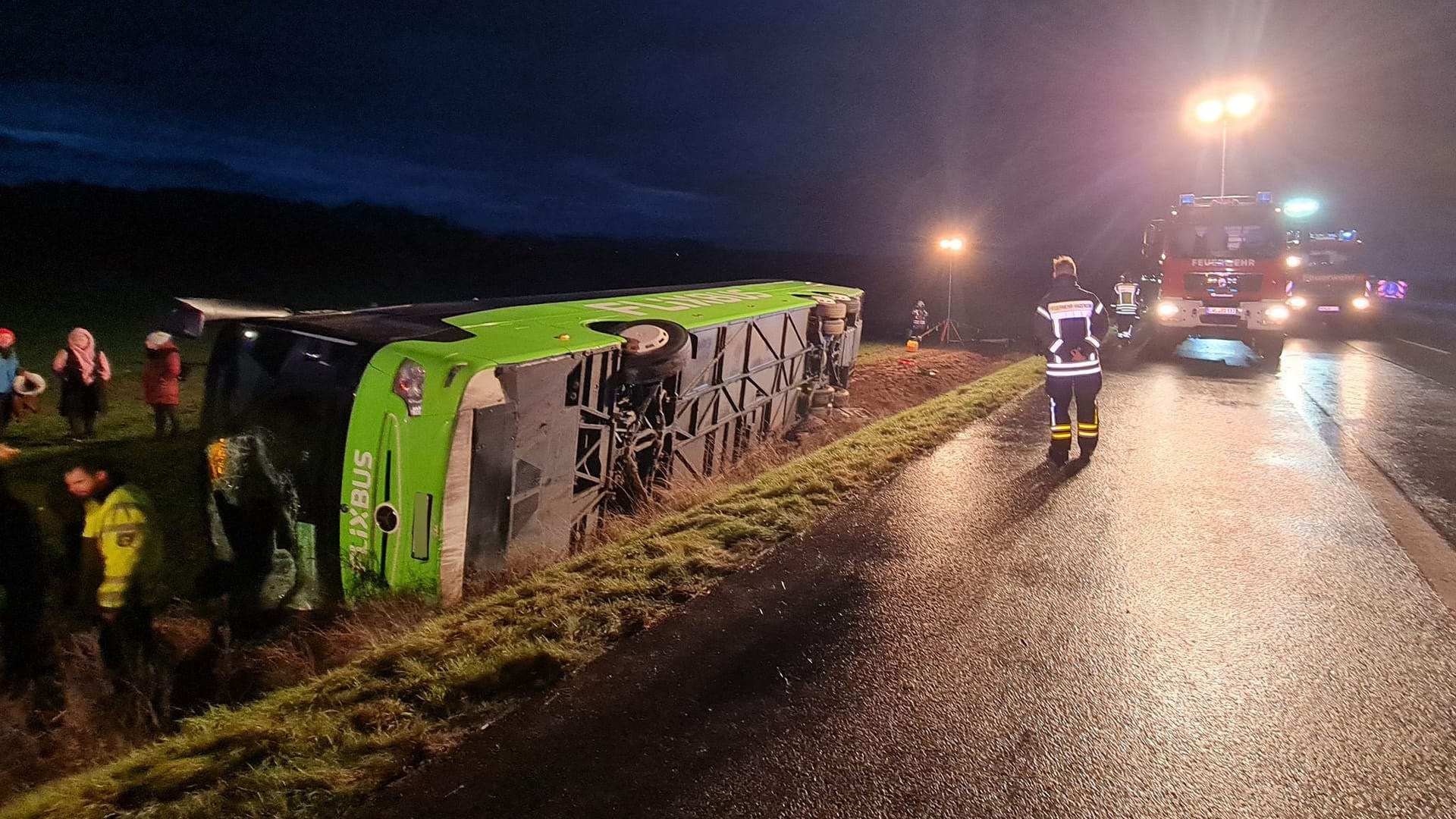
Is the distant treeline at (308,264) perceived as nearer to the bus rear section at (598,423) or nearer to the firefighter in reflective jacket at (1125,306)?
the firefighter in reflective jacket at (1125,306)

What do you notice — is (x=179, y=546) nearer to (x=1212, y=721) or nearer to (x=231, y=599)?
(x=231, y=599)

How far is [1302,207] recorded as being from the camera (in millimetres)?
19297

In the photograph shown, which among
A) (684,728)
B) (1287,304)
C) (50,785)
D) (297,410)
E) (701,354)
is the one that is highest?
(1287,304)

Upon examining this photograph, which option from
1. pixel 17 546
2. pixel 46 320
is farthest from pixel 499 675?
pixel 46 320

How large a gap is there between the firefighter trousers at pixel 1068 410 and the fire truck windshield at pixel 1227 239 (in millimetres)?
9999

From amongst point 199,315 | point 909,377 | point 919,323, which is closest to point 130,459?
point 199,315

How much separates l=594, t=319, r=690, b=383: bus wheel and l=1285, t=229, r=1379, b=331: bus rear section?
21105 millimetres

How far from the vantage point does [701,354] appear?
7094 millimetres

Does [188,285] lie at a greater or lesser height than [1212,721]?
greater

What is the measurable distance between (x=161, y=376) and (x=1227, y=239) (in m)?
17.3

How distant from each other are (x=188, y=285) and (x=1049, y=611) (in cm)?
4618

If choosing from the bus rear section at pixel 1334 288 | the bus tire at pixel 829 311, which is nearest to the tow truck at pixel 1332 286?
the bus rear section at pixel 1334 288

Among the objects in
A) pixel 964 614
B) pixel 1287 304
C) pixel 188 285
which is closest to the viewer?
pixel 964 614

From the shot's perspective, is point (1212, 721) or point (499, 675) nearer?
point (1212, 721)
